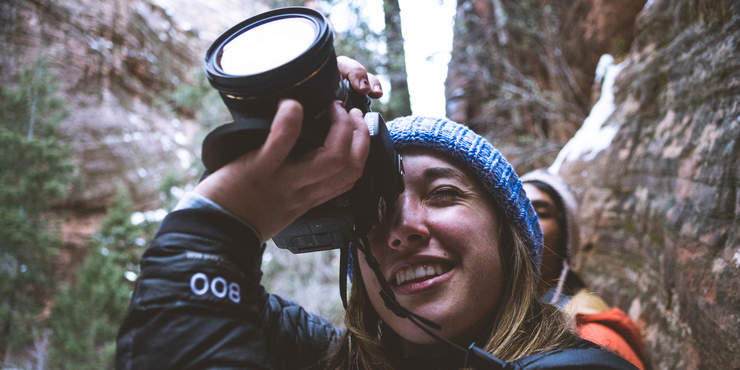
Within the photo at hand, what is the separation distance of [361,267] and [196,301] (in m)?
0.64

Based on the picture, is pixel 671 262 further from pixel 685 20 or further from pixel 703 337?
pixel 685 20

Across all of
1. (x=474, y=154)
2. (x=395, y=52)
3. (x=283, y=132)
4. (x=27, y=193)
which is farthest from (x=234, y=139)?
(x=27, y=193)

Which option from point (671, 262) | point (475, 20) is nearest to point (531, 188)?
point (671, 262)

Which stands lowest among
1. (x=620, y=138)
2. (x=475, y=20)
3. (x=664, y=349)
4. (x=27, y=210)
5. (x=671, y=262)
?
(x=27, y=210)

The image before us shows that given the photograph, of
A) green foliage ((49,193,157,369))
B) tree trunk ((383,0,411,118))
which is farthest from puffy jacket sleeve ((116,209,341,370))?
green foliage ((49,193,157,369))

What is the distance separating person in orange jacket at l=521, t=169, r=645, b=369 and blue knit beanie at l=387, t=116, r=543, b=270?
18.7 inches

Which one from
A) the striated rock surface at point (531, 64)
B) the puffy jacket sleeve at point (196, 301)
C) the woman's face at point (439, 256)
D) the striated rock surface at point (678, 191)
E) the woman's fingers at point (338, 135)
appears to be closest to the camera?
the puffy jacket sleeve at point (196, 301)

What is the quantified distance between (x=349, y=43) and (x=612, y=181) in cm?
414

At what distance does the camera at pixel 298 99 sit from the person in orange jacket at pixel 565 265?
3.13 ft

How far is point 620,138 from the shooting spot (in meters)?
2.30

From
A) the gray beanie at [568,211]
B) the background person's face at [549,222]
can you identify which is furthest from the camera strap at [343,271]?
the gray beanie at [568,211]

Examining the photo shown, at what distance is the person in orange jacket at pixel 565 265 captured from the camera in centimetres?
154

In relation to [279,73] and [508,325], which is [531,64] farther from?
[279,73]

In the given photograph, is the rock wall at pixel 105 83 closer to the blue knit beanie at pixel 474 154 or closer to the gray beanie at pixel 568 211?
the gray beanie at pixel 568 211
